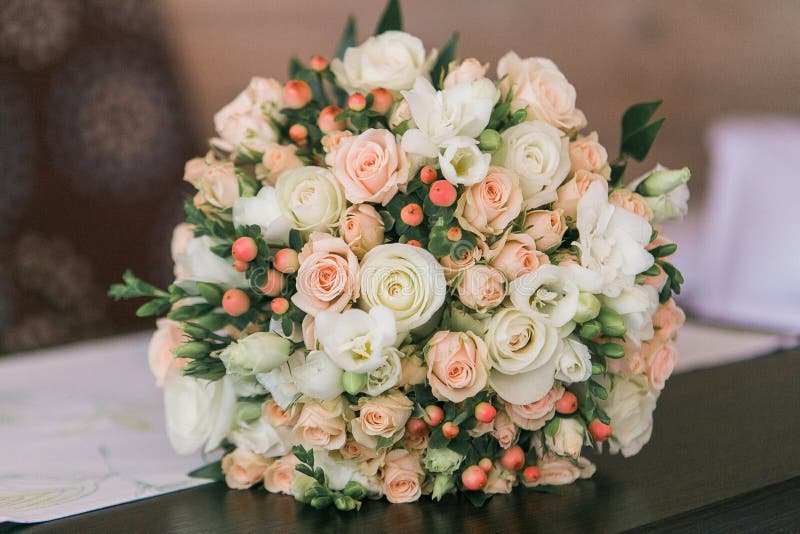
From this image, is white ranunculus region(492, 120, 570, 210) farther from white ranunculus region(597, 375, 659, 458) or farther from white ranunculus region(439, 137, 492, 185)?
white ranunculus region(597, 375, 659, 458)

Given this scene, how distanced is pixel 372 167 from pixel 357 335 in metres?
0.14

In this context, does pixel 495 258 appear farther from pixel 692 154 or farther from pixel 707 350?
pixel 692 154

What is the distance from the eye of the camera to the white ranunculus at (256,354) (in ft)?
2.31

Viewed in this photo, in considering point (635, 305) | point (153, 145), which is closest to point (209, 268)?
point (635, 305)

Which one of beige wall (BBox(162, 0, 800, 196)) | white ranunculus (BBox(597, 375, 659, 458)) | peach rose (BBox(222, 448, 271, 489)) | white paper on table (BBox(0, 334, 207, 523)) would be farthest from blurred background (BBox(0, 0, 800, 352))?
peach rose (BBox(222, 448, 271, 489))

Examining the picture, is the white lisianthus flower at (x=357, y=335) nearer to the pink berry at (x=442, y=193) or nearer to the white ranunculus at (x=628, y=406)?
the pink berry at (x=442, y=193)

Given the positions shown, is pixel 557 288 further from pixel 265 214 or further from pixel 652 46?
pixel 652 46

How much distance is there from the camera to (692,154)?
10.7ft

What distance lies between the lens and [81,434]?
1002 mm

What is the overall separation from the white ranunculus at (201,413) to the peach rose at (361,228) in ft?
0.61

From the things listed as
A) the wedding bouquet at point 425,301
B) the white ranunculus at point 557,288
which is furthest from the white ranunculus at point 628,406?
the white ranunculus at point 557,288

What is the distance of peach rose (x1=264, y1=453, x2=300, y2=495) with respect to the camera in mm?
784

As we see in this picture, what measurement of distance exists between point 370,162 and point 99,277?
185 cm

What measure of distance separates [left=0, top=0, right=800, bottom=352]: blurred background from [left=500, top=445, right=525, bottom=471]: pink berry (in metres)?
1.18
